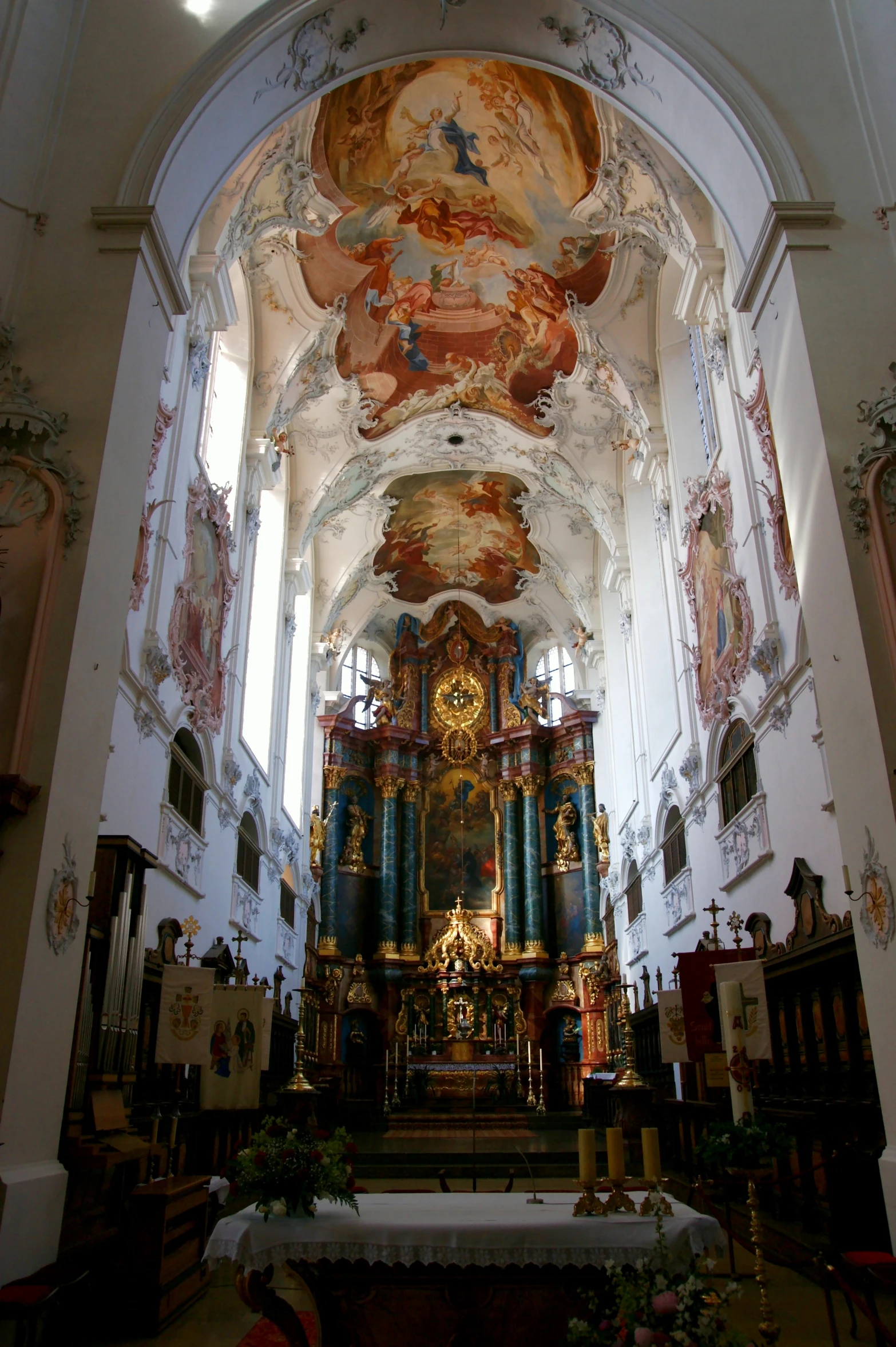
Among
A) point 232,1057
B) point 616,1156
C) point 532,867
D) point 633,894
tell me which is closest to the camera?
point 616,1156

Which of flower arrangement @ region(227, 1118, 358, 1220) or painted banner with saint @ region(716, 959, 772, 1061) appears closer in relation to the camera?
flower arrangement @ region(227, 1118, 358, 1220)

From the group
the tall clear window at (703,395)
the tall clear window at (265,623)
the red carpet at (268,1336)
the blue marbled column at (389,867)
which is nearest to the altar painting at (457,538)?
the tall clear window at (265,623)

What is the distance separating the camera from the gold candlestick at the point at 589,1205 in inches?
183

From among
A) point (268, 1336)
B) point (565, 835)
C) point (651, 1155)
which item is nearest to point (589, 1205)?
point (651, 1155)

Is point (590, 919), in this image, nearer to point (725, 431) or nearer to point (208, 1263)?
point (725, 431)

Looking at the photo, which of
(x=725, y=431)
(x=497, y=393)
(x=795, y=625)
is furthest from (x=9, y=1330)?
(x=497, y=393)

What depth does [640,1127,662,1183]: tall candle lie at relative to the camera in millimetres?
4863

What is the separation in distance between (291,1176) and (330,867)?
20.7 meters

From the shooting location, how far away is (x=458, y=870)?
2677 cm

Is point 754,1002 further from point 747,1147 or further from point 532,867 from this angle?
point 532,867

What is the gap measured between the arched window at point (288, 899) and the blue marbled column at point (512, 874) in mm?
6374

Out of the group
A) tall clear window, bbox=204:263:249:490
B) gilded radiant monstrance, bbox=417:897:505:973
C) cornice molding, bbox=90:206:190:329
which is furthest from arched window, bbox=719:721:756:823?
gilded radiant monstrance, bbox=417:897:505:973

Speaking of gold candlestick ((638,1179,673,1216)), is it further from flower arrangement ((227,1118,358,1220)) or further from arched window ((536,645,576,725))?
arched window ((536,645,576,725))

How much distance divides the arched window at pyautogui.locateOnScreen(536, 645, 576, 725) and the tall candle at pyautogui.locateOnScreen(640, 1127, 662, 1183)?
2246 cm
